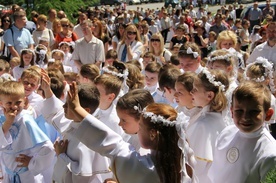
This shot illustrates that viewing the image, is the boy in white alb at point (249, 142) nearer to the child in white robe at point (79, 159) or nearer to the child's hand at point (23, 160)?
the child in white robe at point (79, 159)

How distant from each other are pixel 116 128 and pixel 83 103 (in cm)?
65

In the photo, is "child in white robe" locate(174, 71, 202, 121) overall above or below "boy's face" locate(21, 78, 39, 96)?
above

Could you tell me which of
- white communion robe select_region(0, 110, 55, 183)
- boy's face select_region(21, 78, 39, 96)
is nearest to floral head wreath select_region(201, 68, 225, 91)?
white communion robe select_region(0, 110, 55, 183)

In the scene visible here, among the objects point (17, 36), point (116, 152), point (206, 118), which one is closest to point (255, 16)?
point (17, 36)

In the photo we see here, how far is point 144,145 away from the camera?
267cm

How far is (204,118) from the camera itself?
3674 millimetres

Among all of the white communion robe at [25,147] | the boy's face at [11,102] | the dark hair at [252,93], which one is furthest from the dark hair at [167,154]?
the boy's face at [11,102]

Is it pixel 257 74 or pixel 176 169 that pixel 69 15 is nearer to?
pixel 257 74

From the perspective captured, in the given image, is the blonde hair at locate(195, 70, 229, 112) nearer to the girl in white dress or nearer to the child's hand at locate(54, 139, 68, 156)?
the child's hand at locate(54, 139, 68, 156)

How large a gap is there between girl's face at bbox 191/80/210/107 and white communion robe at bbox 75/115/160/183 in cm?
137

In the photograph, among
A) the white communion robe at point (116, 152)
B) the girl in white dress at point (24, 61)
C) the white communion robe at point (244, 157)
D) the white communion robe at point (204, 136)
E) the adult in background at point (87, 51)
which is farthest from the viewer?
the adult in background at point (87, 51)

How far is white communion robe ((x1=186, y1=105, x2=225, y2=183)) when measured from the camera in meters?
3.40

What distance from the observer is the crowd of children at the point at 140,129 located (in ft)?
8.50

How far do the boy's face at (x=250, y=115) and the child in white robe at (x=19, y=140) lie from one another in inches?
68.6
